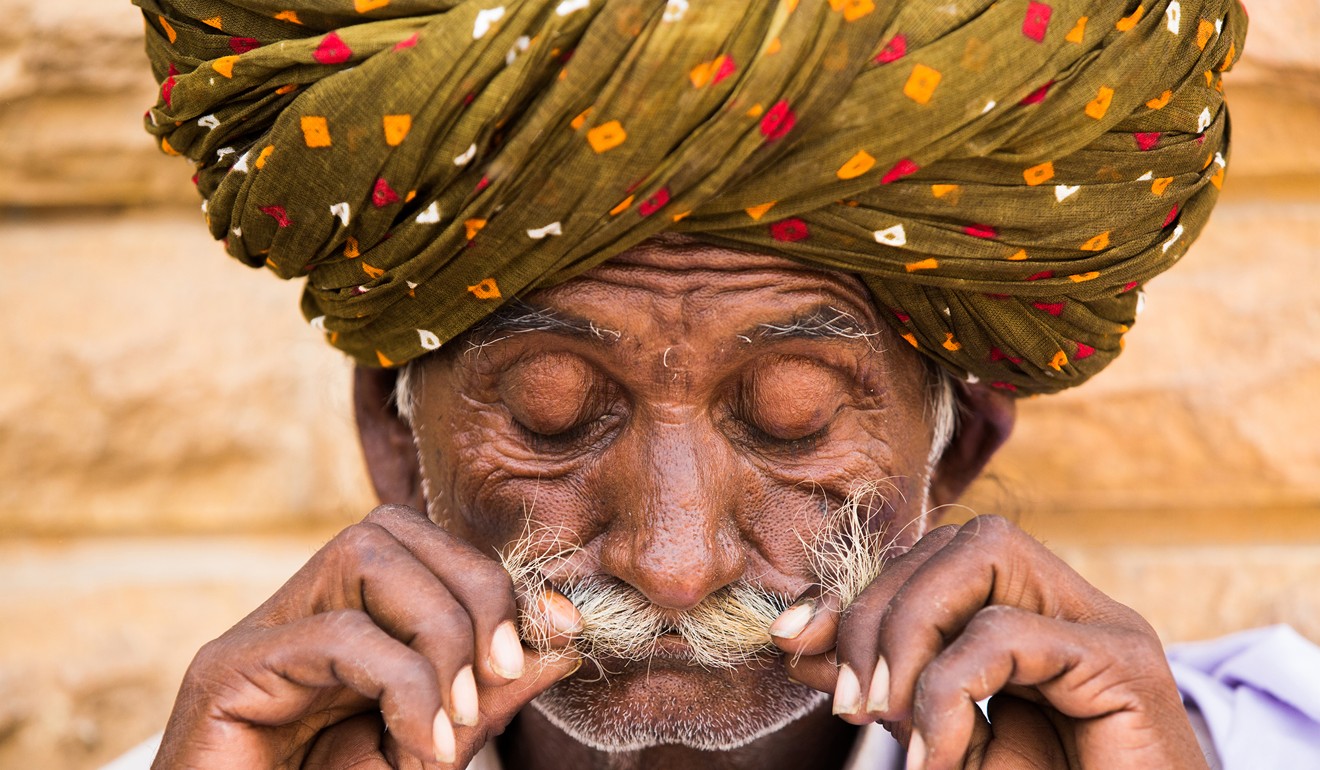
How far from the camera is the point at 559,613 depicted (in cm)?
155

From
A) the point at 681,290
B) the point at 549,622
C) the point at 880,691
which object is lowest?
the point at 880,691

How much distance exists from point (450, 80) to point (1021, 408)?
165cm

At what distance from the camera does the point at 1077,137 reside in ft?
5.06

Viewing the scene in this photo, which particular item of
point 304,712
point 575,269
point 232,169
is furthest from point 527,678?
point 232,169

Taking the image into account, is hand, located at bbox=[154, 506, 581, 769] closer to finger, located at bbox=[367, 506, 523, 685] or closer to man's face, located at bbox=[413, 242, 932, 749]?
finger, located at bbox=[367, 506, 523, 685]

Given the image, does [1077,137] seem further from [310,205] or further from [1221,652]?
[1221,652]

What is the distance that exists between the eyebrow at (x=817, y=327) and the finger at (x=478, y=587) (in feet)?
1.54

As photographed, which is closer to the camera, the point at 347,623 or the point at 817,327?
the point at 347,623

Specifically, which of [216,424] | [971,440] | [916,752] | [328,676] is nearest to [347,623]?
[328,676]

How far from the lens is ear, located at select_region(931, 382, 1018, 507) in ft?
6.91

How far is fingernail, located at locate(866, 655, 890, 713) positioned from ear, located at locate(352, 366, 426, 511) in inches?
38.4

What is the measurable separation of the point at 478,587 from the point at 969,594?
1.91 ft

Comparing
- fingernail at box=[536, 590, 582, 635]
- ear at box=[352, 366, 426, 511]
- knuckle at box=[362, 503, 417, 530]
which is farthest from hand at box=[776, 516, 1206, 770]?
ear at box=[352, 366, 426, 511]

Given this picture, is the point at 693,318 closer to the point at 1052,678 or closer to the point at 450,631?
the point at 450,631
